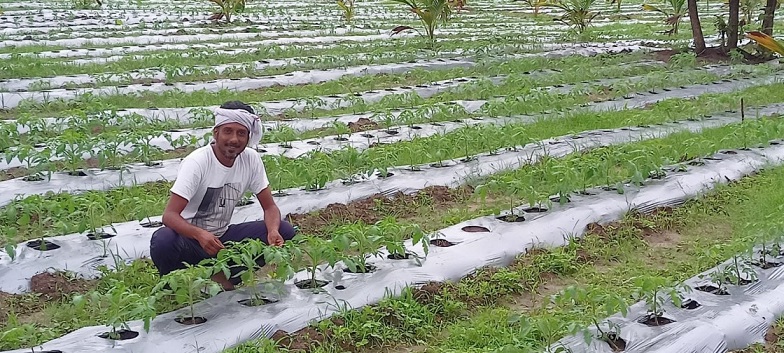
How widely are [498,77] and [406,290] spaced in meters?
6.13

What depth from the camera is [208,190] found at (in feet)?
11.2

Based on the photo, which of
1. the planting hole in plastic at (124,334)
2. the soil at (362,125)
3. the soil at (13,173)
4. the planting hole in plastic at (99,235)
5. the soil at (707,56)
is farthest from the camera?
the soil at (707,56)

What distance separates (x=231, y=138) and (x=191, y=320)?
0.75 metres

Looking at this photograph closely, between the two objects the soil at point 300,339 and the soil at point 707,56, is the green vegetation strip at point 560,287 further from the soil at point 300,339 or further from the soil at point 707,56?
the soil at point 707,56

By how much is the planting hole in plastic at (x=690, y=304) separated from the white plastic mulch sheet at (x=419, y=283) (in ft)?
0.12

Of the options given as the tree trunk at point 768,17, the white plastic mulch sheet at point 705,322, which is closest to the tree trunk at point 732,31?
the tree trunk at point 768,17

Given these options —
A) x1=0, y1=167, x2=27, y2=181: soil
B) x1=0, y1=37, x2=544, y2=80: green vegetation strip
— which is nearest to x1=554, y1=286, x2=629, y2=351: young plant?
x1=0, y1=167, x2=27, y2=181: soil

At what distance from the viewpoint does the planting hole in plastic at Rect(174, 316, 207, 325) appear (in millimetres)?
3104

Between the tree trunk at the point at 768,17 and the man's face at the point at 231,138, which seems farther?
the tree trunk at the point at 768,17

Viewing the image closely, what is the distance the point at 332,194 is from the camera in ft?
15.8

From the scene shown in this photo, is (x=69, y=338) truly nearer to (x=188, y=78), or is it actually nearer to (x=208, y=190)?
(x=208, y=190)

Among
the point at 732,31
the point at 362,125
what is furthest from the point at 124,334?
the point at 732,31

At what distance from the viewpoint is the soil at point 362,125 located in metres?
6.71

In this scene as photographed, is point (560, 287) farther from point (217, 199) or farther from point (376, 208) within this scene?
point (217, 199)
